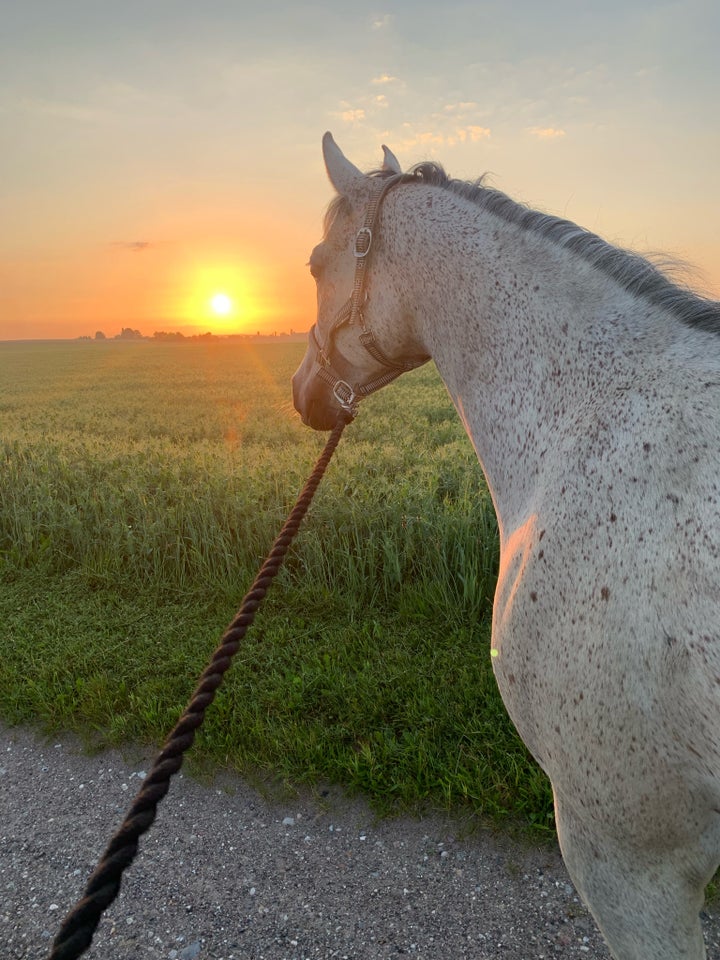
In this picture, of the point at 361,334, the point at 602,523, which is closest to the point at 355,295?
the point at 361,334

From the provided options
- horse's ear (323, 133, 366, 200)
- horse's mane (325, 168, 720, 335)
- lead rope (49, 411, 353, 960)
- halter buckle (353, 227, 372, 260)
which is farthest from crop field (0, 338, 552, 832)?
horse's ear (323, 133, 366, 200)

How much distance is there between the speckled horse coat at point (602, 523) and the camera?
4.99 ft

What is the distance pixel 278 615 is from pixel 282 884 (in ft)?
7.59

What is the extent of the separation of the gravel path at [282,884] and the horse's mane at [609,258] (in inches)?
96.7

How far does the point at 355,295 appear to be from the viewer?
2531 mm

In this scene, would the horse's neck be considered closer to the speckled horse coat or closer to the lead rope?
the speckled horse coat

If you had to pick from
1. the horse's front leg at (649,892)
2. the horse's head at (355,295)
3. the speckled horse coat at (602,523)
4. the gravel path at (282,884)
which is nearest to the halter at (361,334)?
the horse's head at (355,295)

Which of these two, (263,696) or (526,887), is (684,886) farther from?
(263,696)

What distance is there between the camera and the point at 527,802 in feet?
10.0

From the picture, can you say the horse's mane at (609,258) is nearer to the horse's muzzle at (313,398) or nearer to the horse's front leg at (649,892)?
the horse's muzzle at (313,398)

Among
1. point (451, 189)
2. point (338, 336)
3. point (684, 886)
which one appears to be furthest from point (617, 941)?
point (451, 189)

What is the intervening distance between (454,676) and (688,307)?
2.88 metres

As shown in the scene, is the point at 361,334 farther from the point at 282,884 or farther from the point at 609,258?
the point at 282,884

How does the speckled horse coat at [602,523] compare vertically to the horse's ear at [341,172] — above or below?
below
